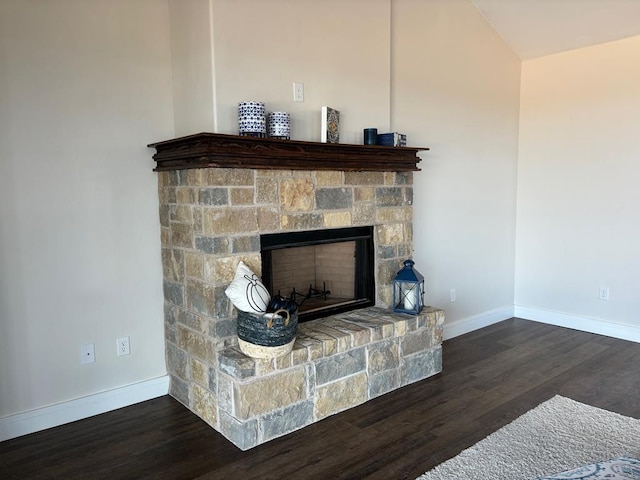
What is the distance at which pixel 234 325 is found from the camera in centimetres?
280

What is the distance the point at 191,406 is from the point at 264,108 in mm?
1815

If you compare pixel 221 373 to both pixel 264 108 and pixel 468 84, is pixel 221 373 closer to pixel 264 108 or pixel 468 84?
pixel 264 108

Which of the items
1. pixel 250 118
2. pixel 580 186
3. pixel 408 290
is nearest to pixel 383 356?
pixel 408 290

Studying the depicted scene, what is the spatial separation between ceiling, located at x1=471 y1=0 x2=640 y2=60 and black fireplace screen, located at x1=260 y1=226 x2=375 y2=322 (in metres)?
2.37

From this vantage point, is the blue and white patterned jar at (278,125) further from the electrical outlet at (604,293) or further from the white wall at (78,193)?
the electrical outlet at (604,293)

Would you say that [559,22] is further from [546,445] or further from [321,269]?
[546,445]

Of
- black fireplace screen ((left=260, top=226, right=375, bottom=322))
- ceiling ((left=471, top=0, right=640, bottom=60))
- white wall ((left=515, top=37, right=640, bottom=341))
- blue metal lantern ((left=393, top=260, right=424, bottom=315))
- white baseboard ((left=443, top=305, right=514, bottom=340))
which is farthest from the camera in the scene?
white baseboard ((left=443, top=305, right=514, bottom=340))

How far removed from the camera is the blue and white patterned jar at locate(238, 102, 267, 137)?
2.68 metres

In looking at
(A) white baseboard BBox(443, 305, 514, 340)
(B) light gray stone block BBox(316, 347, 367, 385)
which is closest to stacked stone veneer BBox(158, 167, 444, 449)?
(B) light gray stone block BBox(316, 347, 367, 385)

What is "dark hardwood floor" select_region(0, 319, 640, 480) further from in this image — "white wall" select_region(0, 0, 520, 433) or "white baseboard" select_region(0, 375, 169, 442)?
"white wall" select_region(0, 0, 520, 433)

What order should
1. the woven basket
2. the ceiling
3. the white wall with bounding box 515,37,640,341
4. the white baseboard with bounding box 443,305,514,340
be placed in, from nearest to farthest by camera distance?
1. the woven basket
2. the ceiling
3. the white wall with bounding box 515,37,640,341
4. the white baseboard with bounding box 443,305,514,340

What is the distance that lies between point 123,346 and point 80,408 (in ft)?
1.34

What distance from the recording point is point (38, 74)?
265 centimetres

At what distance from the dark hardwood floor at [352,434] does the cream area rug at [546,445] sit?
0.29 feet
